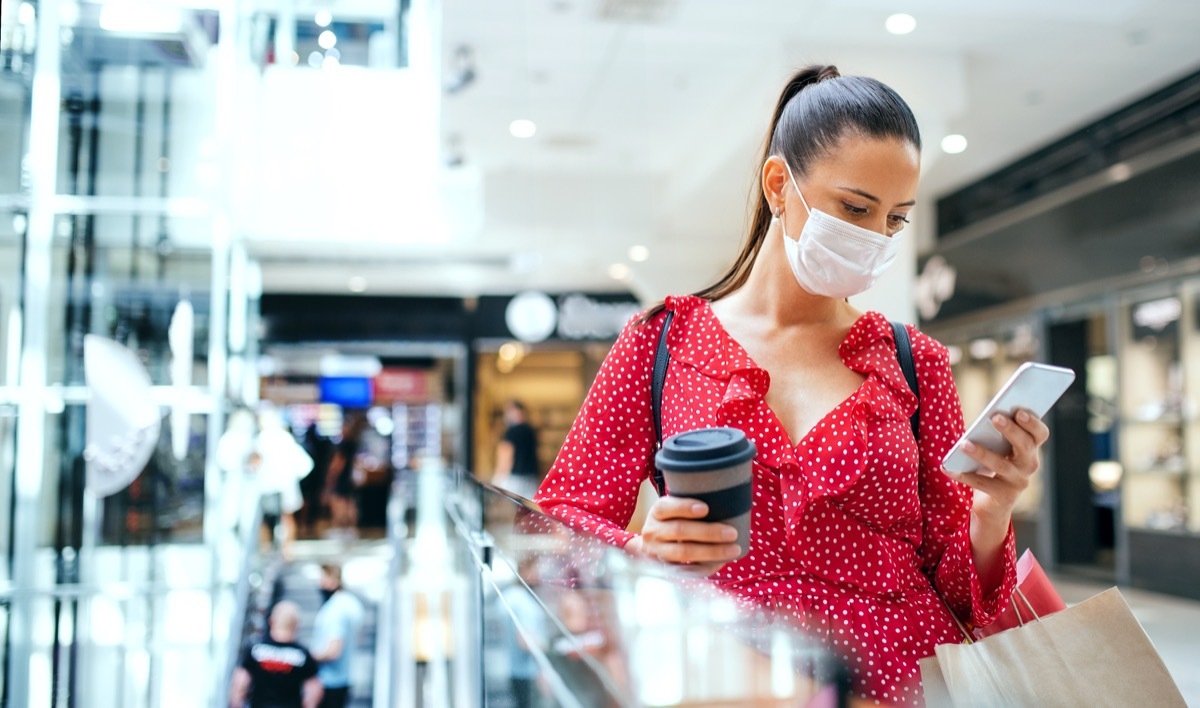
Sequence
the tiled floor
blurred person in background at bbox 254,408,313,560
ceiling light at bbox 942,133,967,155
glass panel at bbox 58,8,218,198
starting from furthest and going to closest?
blurred person in background at bbox 254,408,313,560, ceiling light at bbox 942,133,967,155, the tiled floor, glass panel at bbox 58,8,218,198

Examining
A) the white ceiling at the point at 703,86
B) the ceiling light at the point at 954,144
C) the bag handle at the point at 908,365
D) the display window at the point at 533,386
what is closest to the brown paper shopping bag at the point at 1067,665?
the bag handle at the point at 908,365

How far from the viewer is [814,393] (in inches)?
57.0

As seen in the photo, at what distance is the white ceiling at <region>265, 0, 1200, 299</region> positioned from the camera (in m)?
6.53

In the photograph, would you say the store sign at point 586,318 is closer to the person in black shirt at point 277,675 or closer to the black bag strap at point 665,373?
the person in black shirt at point 277,675

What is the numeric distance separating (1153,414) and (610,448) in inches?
300

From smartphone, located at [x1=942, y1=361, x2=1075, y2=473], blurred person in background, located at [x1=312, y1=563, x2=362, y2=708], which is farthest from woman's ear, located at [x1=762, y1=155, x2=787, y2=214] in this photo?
blurred person in background, located at [x1=312, y1=563, x2=362, y2=708]

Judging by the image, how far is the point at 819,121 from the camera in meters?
1.42

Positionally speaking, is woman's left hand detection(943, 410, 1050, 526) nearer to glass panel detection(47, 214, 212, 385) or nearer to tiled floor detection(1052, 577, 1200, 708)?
tiled floor detection(1052, 577, 1200, 708)

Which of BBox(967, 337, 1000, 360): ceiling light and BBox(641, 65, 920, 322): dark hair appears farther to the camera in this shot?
BBox(967, 337, 1000, 360): ceiling light

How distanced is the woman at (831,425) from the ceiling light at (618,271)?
1198 cm

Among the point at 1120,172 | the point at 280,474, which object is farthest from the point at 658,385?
the point at 280,474

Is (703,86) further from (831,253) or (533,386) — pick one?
(533,386)

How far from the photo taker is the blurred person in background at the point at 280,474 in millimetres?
9062

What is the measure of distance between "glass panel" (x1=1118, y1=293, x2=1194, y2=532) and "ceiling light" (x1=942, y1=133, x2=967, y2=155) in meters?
1.95
